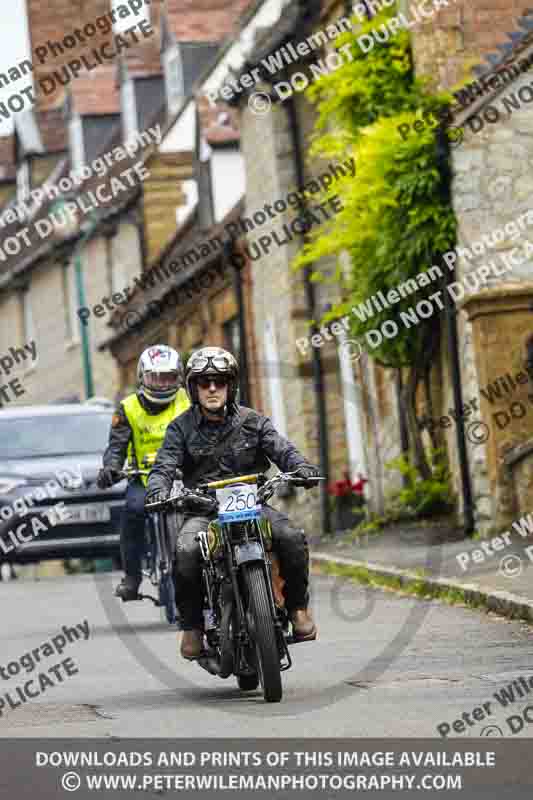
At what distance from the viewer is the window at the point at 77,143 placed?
4916 cm

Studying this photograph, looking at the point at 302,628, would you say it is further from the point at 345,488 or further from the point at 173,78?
the point at 173,78

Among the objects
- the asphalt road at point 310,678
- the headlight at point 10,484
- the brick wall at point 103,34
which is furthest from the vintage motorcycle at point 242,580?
the brick wall at point 103,34

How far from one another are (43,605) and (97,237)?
104 feet

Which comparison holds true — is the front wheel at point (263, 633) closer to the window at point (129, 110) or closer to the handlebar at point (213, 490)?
the handlebar at point (213, 490)

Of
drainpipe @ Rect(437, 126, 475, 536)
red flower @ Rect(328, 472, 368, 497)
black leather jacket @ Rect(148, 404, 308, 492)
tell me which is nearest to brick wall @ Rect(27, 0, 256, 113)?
red flower @ Rect(328, 472, 368, 497)

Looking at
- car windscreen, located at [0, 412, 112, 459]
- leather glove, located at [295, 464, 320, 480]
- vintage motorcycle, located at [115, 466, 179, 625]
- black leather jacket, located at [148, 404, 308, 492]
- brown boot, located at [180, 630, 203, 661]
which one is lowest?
brown boot, located at [180, 630, 203, 661]

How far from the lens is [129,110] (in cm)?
4500

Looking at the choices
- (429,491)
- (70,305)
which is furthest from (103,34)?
(429,491)

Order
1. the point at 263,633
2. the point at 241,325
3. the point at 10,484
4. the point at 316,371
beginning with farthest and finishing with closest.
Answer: the point at 241,325 → the point at 316,371 → the point at 10,484 → the point at 263,633

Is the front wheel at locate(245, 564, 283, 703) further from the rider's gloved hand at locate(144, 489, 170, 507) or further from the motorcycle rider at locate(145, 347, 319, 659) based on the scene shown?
the rider's gloved hand at locate(144, 489, 170, 507)

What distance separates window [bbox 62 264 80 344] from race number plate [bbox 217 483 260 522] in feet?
133

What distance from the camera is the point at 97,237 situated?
47938 millimetres

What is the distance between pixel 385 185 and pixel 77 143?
29.9 m

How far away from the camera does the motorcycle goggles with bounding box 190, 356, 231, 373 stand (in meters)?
9.92
